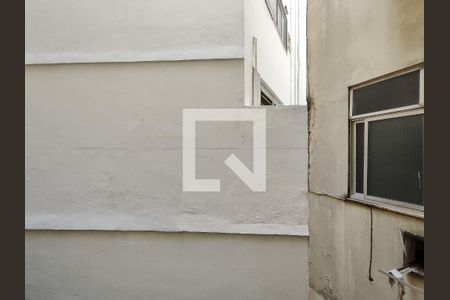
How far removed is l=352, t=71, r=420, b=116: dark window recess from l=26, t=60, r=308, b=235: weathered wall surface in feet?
3.10

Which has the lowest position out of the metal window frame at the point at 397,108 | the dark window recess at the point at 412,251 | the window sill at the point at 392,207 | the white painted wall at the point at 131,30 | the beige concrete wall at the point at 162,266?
the beige concrete wall at the point at 162,266

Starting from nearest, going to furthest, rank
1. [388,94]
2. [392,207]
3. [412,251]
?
[412,251]
[392,207]
[388,94]

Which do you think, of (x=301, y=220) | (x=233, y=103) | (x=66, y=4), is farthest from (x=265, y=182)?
(x=66, y=4)

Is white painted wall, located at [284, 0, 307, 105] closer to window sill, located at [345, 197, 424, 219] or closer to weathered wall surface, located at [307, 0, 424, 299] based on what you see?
weathered wall surface, located at [307, 0, 424, 299]

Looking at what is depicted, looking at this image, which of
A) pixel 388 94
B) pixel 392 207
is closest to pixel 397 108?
pixel 388 94

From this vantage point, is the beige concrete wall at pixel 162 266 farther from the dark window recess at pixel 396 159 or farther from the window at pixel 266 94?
the window at pixel 266 94

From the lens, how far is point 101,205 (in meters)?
4.73

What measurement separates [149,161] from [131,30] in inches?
76.1

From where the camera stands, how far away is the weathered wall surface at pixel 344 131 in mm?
2908

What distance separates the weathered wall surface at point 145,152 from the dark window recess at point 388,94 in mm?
946

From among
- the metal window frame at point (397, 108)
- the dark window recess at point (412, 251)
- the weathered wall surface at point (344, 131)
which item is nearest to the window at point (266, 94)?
the weathered wall surface at point (344, 131)

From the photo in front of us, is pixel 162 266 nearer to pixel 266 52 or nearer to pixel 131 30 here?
pixel 131 30

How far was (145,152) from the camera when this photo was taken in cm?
463

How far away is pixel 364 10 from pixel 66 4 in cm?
418
